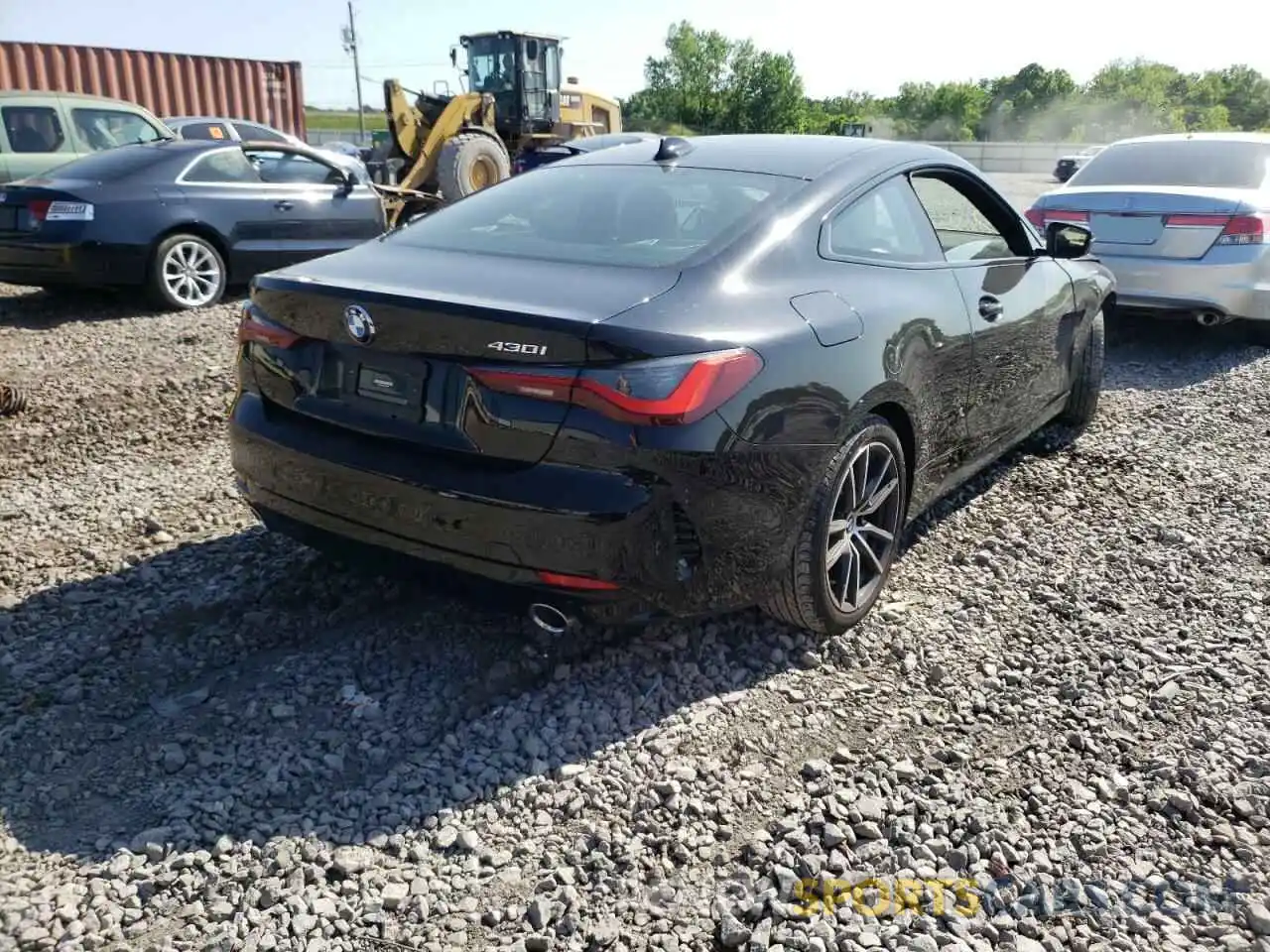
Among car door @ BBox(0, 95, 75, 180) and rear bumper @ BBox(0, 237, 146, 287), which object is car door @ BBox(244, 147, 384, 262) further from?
car door @ BBox(0, 95, 75, 180)

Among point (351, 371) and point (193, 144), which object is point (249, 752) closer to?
point (351, 371)

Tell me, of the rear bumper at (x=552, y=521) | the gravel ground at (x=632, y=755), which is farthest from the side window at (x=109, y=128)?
the rear bumper at (x=552, y=521)

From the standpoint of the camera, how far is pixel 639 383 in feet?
8.79

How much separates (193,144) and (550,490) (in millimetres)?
7622

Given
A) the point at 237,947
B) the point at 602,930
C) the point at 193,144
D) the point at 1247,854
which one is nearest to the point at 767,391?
the point at 602,930

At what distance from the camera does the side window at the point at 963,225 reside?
4.04 meters

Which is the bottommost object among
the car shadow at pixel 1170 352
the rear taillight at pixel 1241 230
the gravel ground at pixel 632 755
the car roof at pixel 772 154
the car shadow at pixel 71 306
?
the gravel ground at pixel 632 755

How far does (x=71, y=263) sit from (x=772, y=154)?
630 cm

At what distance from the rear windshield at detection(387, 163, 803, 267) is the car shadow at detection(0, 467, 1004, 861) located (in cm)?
110

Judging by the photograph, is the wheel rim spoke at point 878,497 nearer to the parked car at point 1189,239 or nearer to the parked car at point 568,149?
the parked car at point 1189,239

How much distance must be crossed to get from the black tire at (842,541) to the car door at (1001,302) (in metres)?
0.66

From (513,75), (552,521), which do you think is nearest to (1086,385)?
(552,521)

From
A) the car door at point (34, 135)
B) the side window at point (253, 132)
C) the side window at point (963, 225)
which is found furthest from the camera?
the side window at point (253, 132)

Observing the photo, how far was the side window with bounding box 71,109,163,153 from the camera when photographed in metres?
11.6
